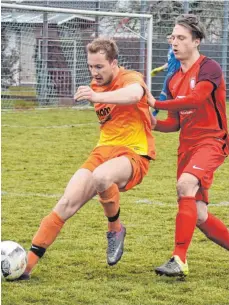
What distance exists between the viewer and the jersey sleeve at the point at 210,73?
5.32m

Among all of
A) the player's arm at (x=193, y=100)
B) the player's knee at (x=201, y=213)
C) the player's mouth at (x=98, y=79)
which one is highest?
the player's mouth at (x=98, y=79)

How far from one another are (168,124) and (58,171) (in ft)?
15.7

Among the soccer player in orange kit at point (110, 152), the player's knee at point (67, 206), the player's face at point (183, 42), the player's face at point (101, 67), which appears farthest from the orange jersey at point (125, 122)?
the player's knee at point (67, 206)

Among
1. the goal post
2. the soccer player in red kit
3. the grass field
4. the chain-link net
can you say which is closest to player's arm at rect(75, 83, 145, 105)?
the soccer player in red kit

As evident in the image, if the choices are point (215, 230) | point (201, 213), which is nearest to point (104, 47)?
point (201, 213)

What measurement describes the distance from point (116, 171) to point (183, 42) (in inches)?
37.8

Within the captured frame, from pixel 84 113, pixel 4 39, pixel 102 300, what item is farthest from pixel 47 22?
pixel 102 300

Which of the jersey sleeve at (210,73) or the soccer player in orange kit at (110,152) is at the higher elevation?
the jersey sleeve at (210,73)

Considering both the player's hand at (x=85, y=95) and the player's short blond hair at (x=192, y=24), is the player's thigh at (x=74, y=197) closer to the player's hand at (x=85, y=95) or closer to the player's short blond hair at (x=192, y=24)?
the player's hand at (x=85, y=95)

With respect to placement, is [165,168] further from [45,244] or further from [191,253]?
[45,244]

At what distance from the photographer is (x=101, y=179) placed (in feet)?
16.8

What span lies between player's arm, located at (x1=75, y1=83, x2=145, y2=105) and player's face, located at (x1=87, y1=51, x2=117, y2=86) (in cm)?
19

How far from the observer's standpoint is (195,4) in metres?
22.2

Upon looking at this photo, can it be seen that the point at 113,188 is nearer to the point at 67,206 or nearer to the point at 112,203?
the point at 112,203
